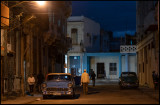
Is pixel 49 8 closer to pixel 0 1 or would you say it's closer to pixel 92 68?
pixel 0 1

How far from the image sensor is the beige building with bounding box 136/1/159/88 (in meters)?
31.4

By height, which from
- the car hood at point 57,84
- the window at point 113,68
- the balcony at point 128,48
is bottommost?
the car hood at point 57,84

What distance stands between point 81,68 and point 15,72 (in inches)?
1386

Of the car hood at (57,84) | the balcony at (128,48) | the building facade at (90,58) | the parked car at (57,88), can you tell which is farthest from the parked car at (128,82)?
the building facade at (90,58)

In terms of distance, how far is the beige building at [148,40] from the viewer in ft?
103

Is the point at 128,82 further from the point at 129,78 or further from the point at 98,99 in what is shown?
the point at 98,99

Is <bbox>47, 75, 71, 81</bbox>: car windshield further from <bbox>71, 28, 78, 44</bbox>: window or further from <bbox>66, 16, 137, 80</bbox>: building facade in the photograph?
<bbox>71, 28, 78, 44</bbox>: window

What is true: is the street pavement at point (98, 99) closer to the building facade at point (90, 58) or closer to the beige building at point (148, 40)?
the beige building at point (148, 40)

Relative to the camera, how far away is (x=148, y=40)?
120 ft

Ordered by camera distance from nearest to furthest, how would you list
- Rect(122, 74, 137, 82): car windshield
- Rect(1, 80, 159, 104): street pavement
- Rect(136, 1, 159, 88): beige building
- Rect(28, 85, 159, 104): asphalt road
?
Rect(28, 85, 159, 104): asphalt road
Rect(1, 80, 159, 104): street pavement
Rect(136, 1, 159, 88): beige building
Rect(122, 74, 137, 82): car windshield

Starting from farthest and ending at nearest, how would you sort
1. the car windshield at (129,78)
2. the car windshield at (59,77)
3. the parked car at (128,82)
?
the car windshield at (129,78) → the parked car at (128,82) → the car windshield at (59,77)

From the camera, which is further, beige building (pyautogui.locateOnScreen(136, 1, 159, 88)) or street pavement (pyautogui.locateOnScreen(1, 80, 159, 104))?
beige building (pyautogui.locateOnScreen(136, 1, 159, 88))

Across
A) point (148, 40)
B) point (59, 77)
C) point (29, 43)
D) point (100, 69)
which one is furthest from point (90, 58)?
point (59, 77)

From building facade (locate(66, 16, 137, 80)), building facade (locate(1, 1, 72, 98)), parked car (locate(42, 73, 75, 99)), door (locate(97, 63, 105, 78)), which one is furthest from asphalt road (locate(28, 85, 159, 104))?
door (locate(97, 63, 105, 78))
